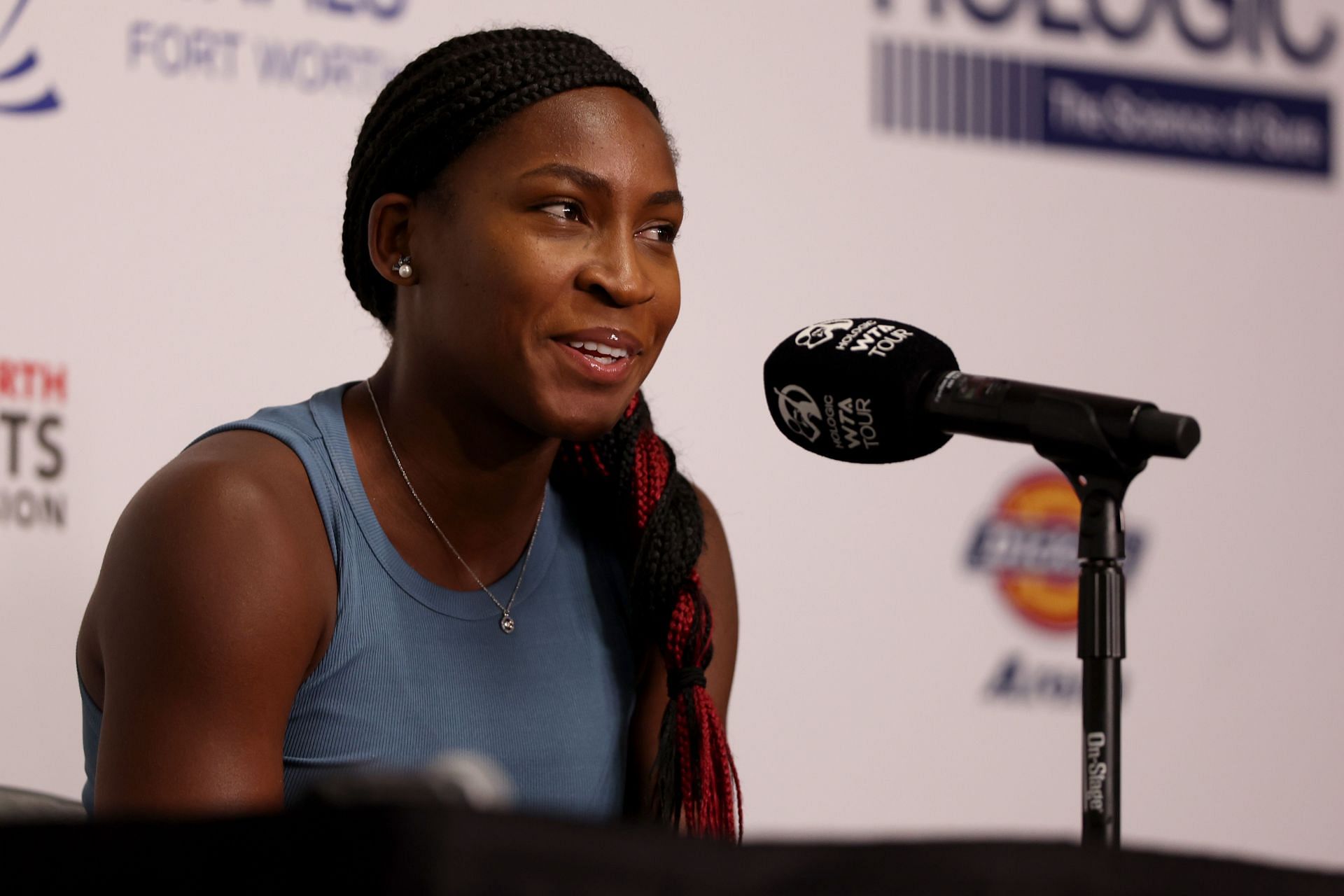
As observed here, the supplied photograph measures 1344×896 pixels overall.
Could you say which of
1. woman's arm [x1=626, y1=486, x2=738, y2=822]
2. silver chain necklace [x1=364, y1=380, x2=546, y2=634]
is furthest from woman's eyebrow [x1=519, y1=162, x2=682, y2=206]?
woman's arm [x1=626, y1=486, x2=738, y2=822]

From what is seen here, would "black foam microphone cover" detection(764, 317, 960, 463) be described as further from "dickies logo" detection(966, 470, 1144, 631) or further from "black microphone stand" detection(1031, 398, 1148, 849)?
"dickies logo" detection(966, 470, 1144, 631)

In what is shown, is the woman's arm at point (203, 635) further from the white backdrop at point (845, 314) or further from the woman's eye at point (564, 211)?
the white backdrop at point (845, 314)

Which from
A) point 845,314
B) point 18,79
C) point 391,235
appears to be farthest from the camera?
point 845,314

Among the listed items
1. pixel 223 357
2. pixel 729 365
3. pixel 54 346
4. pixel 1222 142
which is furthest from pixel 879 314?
pixel 54 346

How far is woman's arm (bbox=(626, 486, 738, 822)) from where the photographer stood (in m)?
1.53

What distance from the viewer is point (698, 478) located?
7.01 feet

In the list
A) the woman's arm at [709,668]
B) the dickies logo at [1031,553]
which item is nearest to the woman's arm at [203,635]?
the woman's arm at [709,668]

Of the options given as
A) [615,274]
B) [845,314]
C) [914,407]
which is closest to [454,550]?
[615,274]

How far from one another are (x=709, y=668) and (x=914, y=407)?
67cm

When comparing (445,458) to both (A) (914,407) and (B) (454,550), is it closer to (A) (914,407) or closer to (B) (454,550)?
(B) (454,550)

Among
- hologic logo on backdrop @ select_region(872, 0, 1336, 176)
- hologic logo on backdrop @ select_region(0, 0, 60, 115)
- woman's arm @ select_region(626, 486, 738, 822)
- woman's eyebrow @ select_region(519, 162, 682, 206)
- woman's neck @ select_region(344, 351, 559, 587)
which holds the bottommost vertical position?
woman's arm @ select_region(626, 486, 738, 822)

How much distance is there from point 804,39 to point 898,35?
0.14m

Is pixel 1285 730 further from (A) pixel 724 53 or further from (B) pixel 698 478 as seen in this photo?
(A) pixel 724 53

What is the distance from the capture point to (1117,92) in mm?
2410
